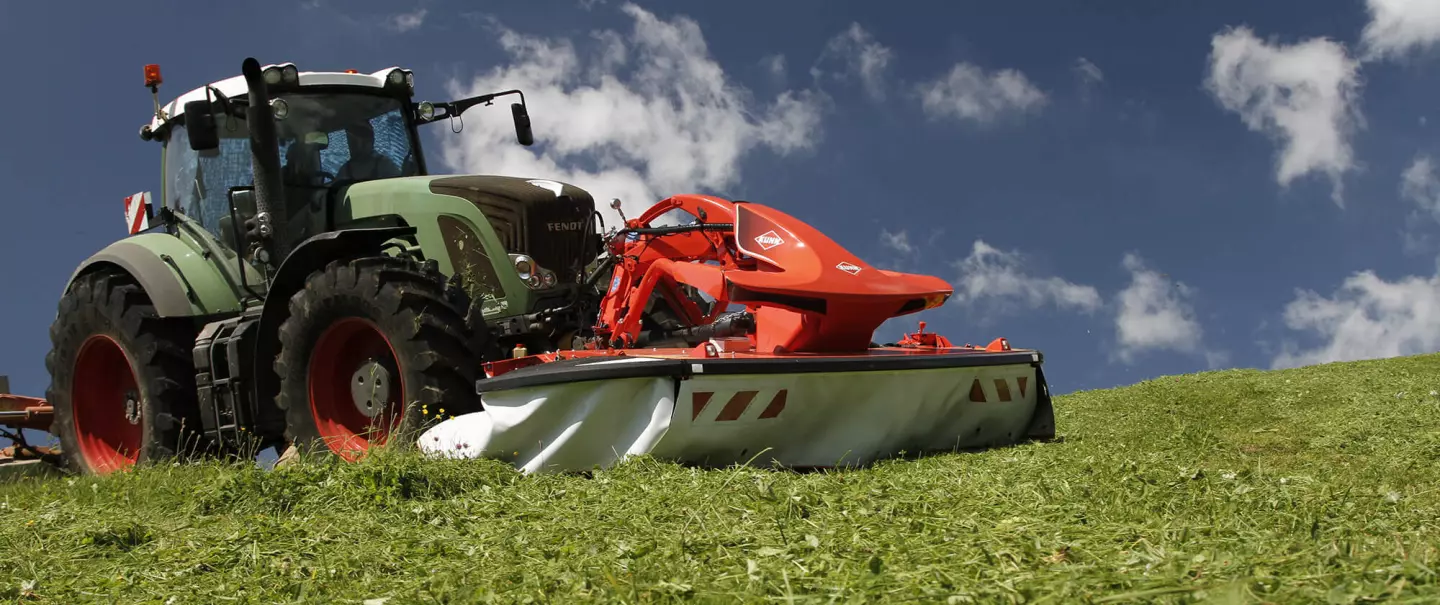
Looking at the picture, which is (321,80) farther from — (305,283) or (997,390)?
(997,390)

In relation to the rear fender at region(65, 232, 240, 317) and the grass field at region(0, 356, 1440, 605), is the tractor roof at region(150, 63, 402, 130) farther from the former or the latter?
the grass field at region(0, 356, 1440, 605)

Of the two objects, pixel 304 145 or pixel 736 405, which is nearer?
pixel 736 405

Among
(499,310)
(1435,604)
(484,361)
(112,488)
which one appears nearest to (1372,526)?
(1435,604)

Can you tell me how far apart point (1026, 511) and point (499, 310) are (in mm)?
3744

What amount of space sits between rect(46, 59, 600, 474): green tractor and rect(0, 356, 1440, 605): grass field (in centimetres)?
71

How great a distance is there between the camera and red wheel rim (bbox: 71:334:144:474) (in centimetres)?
821

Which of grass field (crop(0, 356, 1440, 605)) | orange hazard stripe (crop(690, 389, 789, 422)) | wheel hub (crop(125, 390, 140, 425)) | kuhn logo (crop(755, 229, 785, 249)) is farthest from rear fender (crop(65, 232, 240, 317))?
orange hazard stripe (crop(690, 389, 789, 422))

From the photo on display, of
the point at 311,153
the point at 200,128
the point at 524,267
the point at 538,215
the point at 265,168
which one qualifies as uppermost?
the point at 200,128

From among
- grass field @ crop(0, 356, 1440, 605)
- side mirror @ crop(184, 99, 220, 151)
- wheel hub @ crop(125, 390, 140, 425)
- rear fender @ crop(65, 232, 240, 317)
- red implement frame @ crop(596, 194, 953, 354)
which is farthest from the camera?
wheel hub @ crop(125, 390, 140, 425)

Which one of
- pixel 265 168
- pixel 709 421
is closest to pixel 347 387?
pixel 265 168

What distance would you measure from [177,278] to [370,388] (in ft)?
7.54

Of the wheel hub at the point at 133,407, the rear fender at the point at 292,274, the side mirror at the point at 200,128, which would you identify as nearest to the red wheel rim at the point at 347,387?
the rear fender at the point at 292,274

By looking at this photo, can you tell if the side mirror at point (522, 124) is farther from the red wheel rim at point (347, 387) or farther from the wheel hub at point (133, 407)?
the wheel hub at point (133, 407)

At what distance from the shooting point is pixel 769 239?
580 centimetres
